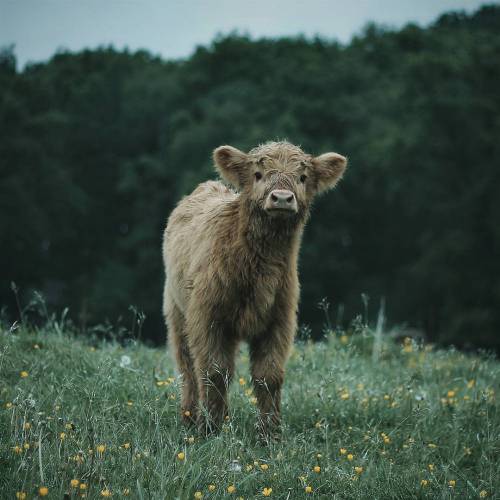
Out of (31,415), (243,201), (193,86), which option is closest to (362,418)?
(243,201)

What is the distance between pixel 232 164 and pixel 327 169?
2.30ft

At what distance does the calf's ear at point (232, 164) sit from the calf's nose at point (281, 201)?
2.12ft

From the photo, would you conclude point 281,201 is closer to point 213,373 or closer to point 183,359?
point 213,373

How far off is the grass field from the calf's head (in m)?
1.28

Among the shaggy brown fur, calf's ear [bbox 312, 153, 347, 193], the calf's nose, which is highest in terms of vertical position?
calf's ear [bbox 312, 153, 347, 193]

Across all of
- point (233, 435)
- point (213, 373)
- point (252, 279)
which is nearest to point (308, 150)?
point (252, 279)

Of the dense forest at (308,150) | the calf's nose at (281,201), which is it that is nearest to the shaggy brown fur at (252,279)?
the calf's nose at (281,201)

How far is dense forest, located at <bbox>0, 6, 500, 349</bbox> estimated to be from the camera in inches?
954

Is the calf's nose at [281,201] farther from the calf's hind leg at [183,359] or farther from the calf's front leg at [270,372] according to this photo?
the calf's hind leg at [183,359]

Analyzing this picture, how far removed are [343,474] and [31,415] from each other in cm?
186

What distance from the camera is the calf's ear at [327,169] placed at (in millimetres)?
5344

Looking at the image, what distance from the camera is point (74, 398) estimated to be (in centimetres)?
485

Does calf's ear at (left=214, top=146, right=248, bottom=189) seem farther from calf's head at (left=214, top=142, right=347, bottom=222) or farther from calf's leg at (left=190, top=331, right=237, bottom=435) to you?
calf's leg at (left=190, top=331, right=237, bottom=435)

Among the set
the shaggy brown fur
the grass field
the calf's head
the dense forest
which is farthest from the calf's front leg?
the dense forest
